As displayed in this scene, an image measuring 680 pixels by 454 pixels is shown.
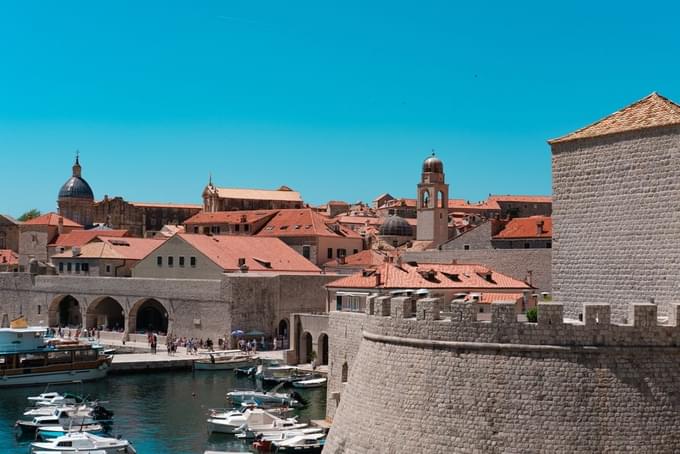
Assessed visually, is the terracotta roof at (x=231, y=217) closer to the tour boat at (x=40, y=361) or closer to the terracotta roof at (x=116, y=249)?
the terracotta roof at (x=116, y=249)

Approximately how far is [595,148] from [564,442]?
6.15m

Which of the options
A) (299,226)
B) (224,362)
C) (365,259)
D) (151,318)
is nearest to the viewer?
(224,362)

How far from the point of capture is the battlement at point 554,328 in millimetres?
14484

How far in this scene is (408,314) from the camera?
643 inches

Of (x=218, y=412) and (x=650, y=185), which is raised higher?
(x=650, y=185)

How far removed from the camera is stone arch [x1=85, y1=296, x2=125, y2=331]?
6112cm

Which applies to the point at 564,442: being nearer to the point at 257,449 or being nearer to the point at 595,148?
the point at 595,148

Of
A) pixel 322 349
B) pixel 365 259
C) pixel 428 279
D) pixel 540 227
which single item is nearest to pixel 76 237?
pixel 365 259

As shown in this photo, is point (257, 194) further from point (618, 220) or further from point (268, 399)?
point (618, 220)

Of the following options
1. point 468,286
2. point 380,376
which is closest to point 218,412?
point 468,286

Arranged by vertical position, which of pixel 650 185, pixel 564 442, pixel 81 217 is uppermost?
pixel 81 217

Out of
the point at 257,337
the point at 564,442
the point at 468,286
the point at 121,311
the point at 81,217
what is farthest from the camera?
the point at 81,217

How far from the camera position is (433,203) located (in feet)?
250

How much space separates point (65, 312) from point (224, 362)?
78.5 ft
